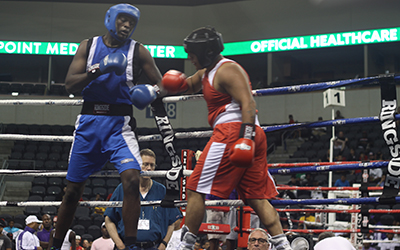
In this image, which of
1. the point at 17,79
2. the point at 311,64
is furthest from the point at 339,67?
the point at 17,79

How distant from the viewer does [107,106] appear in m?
2.64

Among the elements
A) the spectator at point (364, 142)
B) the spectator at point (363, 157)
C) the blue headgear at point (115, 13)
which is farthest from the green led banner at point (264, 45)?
the blue headgear at point (115, 13)

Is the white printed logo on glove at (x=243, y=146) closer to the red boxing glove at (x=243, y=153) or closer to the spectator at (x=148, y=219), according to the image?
the red boxing glove at (x=243, y=153)

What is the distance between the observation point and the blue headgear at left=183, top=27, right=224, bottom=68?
91.6 inches

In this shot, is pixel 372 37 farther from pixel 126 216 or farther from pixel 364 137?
pixel 126 216

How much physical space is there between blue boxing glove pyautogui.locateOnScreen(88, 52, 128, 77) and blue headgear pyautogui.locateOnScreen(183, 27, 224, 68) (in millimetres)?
370

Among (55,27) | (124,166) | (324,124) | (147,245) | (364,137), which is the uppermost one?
(55,27)

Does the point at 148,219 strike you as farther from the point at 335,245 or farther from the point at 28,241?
the point at 28,241

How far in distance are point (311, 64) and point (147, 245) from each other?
1467cm

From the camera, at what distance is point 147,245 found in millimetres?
3141

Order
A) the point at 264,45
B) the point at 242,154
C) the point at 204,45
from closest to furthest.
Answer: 1. the point at 242,154
2. the point at 204,45
3. the point at 264,45

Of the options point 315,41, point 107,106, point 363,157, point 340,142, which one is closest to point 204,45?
point 107,106

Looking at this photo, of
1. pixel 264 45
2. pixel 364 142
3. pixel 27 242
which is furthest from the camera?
pixel 264 45

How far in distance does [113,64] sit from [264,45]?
1329 centimetres
